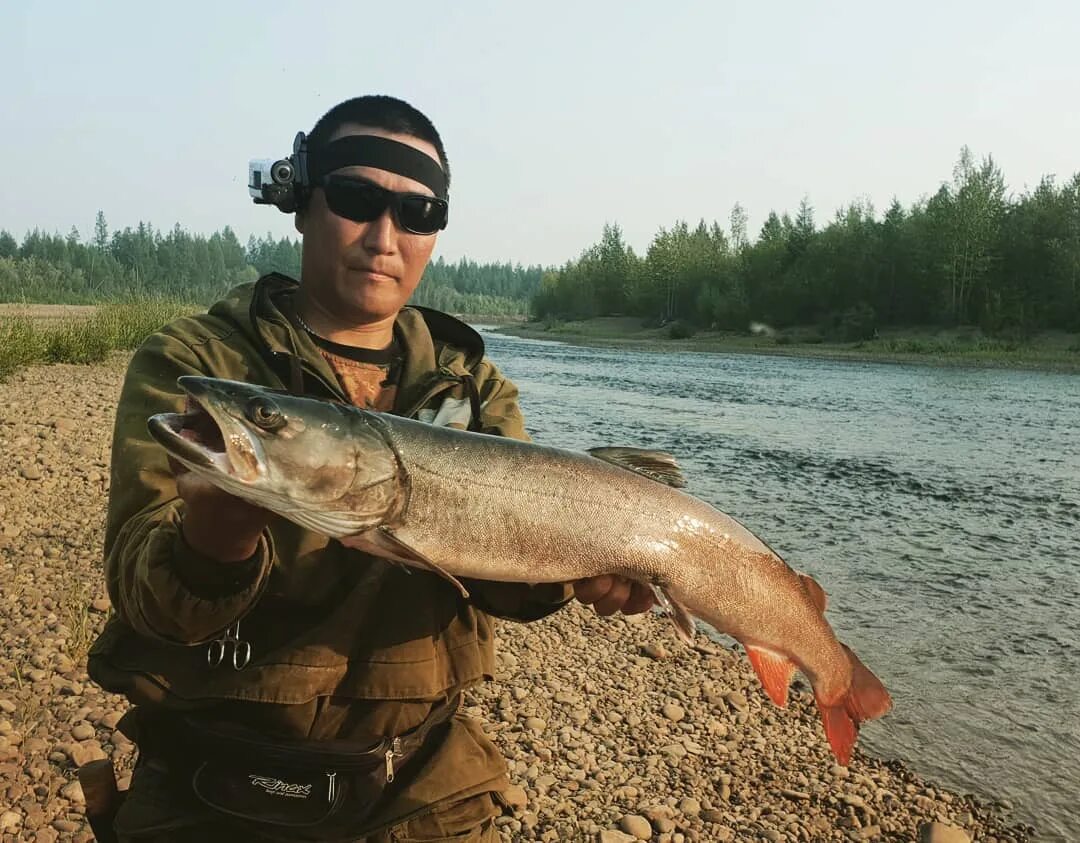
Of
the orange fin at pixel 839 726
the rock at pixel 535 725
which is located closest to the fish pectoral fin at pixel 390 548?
the orange fin at pixel 839 726

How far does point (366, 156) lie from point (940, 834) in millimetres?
4141

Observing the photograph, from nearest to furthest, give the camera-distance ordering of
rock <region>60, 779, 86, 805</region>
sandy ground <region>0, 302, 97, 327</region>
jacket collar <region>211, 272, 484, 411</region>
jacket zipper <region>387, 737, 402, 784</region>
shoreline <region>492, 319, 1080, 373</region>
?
jacket zipper <region>387, 737, 402, 784</region> → jacket collar <region>211, 272, 484, 411</region> → rock <region>60, 779, 86, 805</region> → sandy ground <region>0, 302, 97, 327</region> → shoreline <region>492, 319, 1080, 373</region>

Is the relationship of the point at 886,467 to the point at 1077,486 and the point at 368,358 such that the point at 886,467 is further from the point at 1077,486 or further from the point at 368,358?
the point at 368,358

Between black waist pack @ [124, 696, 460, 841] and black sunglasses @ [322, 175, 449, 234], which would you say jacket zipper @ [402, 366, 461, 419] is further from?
black waist pack @ [124, 696, 460, 841]

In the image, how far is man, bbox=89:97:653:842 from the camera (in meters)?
2.04

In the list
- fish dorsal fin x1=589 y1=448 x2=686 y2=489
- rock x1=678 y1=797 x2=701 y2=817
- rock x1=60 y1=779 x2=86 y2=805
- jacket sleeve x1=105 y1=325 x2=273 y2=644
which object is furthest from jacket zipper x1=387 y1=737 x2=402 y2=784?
rock x1=678 y1=797 x2=701 y2=817

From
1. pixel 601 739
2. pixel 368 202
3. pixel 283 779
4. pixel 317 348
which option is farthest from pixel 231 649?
pixel 601 739

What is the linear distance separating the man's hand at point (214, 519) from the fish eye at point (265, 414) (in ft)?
0.64

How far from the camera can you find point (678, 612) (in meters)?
2.78

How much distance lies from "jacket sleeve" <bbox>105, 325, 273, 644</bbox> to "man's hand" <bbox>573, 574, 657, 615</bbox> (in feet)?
3.17

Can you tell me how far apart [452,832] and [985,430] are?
20162 millimetres

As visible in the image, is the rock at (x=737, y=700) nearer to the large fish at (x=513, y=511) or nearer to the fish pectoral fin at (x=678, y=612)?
the large fish at (x=513, y=511)

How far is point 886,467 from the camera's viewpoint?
14.8 m

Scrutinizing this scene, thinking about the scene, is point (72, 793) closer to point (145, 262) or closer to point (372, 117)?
point (372, 117)
